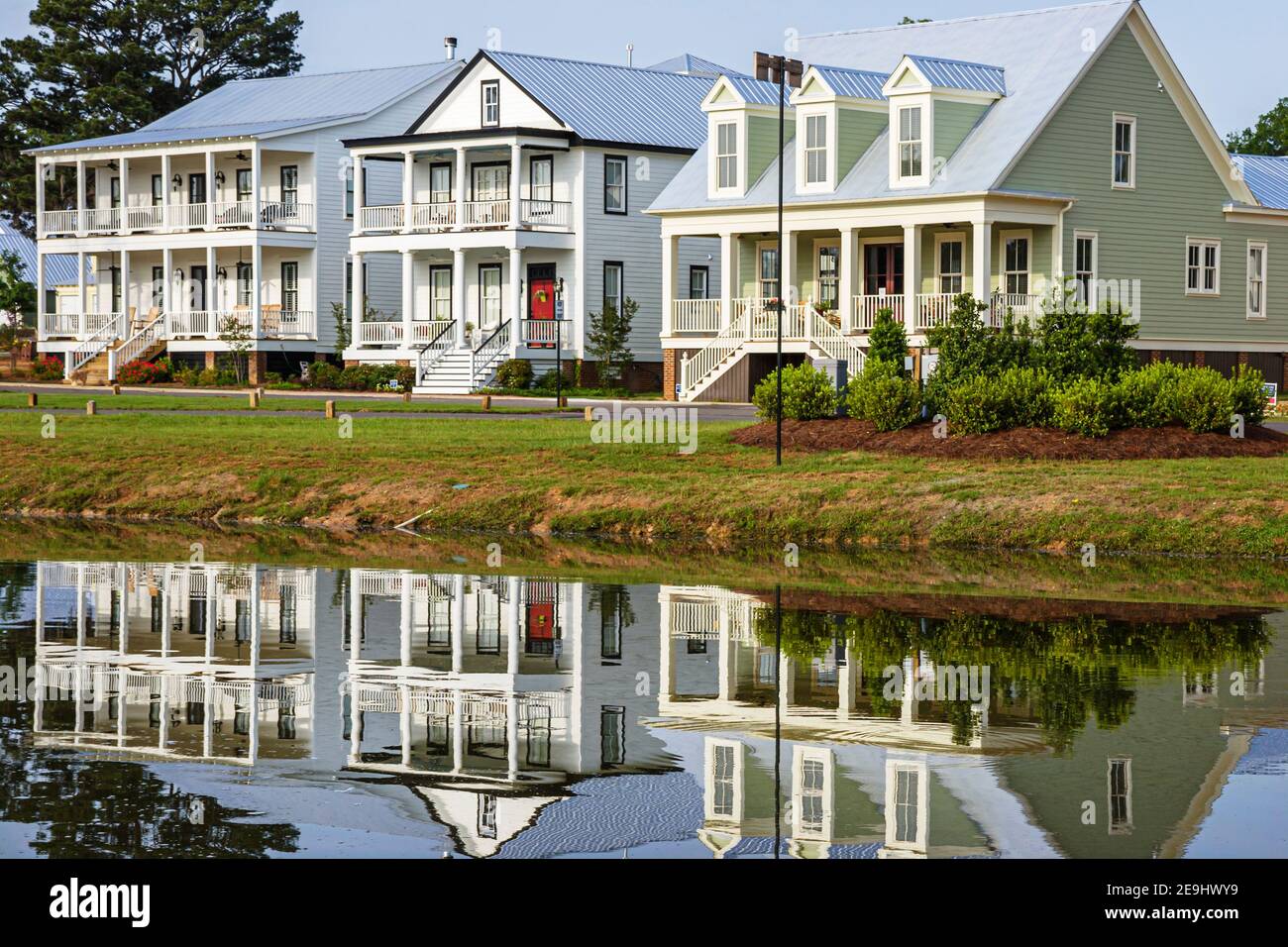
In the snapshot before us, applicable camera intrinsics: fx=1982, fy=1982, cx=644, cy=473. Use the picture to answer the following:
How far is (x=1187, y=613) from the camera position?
1788 cm

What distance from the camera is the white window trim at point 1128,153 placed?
151 ft

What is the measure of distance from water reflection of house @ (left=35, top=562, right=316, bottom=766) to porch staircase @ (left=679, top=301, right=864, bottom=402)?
81.5ft

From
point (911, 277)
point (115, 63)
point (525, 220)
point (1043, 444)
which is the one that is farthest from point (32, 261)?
point (1043, 444)

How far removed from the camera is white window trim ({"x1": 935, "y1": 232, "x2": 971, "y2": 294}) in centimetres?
4616

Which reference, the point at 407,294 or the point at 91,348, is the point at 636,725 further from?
the point at 91,348

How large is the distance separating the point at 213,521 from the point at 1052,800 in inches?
794

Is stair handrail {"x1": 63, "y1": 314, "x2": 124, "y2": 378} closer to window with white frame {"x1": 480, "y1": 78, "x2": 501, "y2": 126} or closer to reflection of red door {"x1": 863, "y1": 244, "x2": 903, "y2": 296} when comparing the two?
window with white frame {"x1": 480, "y1": 78, "x2": 501, "y2": 126}

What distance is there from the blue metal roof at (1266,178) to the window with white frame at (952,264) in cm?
880

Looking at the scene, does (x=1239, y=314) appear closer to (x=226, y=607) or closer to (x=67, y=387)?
(x=67, y=387)

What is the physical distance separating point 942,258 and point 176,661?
3378 cm

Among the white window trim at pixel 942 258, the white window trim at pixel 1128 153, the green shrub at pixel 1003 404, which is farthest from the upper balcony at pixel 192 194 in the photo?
the green shrub at pixel 1003 404

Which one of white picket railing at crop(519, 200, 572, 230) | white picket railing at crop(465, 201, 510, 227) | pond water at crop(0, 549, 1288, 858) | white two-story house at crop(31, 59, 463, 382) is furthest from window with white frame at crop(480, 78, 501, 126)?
pond water at crop(0, 549, 1288, 858)

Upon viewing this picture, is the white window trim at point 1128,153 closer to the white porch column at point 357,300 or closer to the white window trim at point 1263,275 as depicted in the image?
the white window trim at point 1263,275

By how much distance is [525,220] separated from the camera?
182 ft
